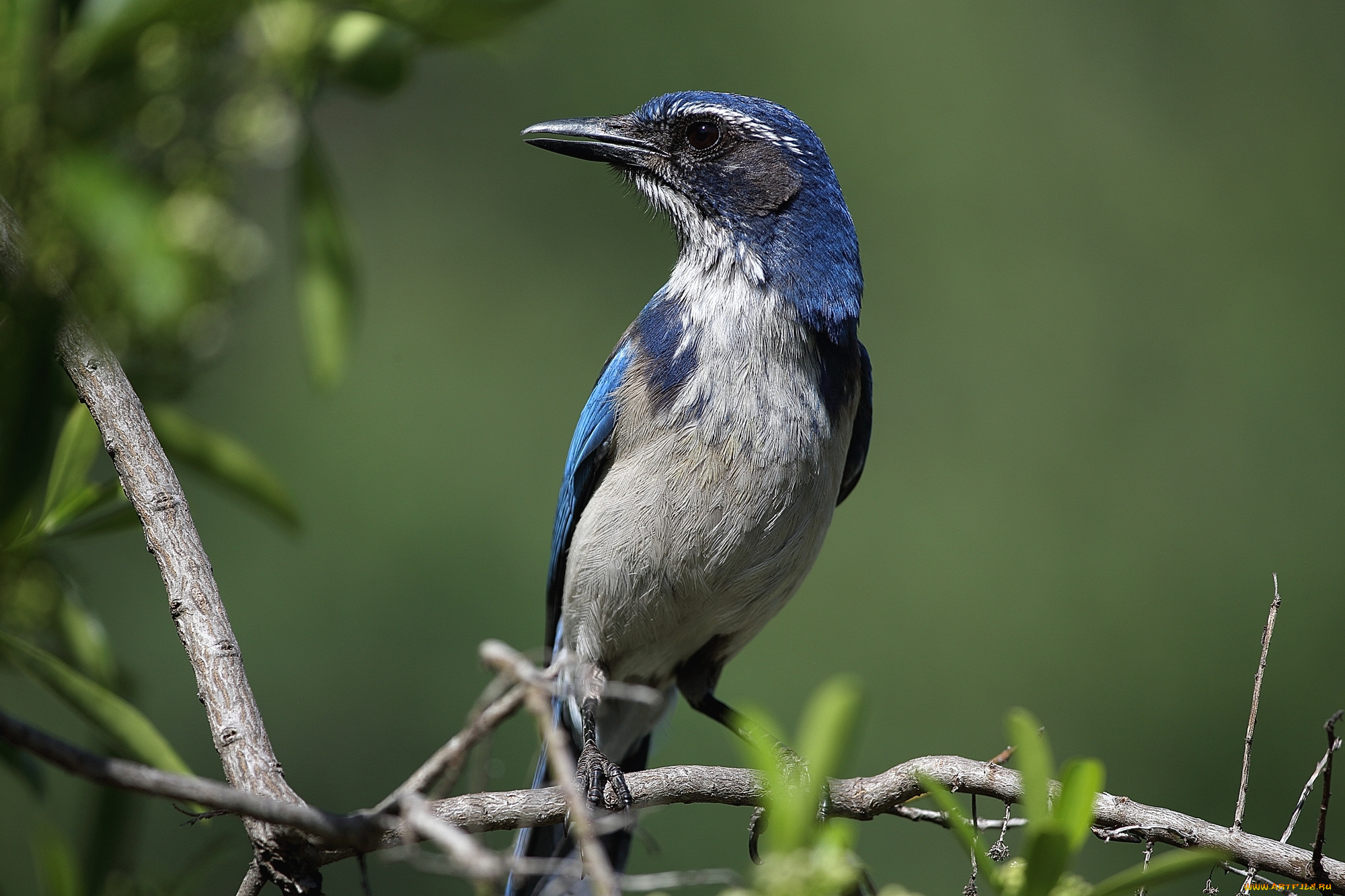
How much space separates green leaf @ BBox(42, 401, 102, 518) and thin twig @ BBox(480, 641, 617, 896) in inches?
45.7

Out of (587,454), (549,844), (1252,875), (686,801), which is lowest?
(549,844)

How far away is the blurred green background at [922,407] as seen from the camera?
7.89 meters

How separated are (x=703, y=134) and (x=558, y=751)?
3061 mm

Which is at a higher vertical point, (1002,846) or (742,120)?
(742,120)

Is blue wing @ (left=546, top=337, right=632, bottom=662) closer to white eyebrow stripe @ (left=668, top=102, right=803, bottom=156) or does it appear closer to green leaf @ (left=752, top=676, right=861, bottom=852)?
white eyebrow stripe @ (left=668, top=102, right=803, bottom=156)

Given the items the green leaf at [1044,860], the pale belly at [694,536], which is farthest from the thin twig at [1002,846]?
the pale belly at [694,536]

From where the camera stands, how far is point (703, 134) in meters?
4.04

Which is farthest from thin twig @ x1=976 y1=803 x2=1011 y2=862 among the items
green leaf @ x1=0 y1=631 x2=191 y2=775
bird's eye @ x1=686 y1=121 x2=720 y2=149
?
bird's eye @ x1=686 y1=121 x2=720 y2=149

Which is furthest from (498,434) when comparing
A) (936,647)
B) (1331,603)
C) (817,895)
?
(817,895)

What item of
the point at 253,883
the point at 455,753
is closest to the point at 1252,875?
the point at 455,753

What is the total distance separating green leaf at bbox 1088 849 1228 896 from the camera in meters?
1.51

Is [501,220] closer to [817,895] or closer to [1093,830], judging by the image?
[1093,830]

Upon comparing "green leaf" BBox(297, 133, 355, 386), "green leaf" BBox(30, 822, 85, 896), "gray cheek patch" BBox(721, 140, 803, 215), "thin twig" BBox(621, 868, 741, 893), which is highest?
"gray cheek patch" BBox(721, 140, 803, 215)

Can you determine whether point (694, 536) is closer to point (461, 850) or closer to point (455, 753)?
point (455, 753)
